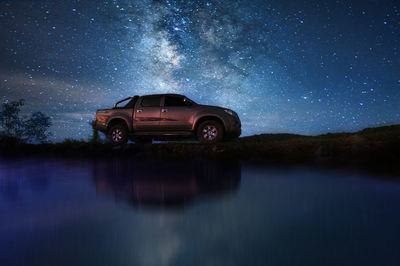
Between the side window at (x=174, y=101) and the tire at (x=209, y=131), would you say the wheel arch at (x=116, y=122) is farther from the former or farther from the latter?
the tire at (x=209, y=131)

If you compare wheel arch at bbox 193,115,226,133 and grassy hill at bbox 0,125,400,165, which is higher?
wheel arch at bbox 193,115,226,133

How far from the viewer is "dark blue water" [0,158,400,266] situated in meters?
1.58

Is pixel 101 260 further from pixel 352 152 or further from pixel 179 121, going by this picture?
pixel 179 121

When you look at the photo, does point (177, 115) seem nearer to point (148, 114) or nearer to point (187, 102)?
point (187, 102)

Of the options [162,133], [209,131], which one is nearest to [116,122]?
[162,133]

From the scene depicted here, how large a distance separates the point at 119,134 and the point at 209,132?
402cm

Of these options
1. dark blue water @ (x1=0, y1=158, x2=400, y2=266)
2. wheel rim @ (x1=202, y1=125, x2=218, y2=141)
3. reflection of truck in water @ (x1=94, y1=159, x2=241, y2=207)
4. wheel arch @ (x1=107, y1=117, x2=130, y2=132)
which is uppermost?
wheel arch @ (x1=107, y1=117, x2=130, y2=132)

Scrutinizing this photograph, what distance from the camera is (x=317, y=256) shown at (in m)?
1.54

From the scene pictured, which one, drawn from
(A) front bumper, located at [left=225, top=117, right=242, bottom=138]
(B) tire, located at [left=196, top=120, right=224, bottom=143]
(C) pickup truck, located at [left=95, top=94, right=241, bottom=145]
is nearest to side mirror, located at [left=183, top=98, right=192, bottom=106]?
(C) pickup truck, located at [left=95, top=94, right=241, bottom=145]

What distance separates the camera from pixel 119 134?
33.7ft

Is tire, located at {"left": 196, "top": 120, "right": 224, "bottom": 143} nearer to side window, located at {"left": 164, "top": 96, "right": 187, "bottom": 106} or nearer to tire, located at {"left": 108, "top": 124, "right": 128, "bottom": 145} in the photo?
side window, located at {"left": 164, "top": 96, "right": 187, "bottom": 106}

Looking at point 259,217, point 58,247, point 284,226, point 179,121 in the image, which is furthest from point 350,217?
point 179,121

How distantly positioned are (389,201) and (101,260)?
289 cm

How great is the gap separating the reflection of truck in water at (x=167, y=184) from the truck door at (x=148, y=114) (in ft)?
17.5
